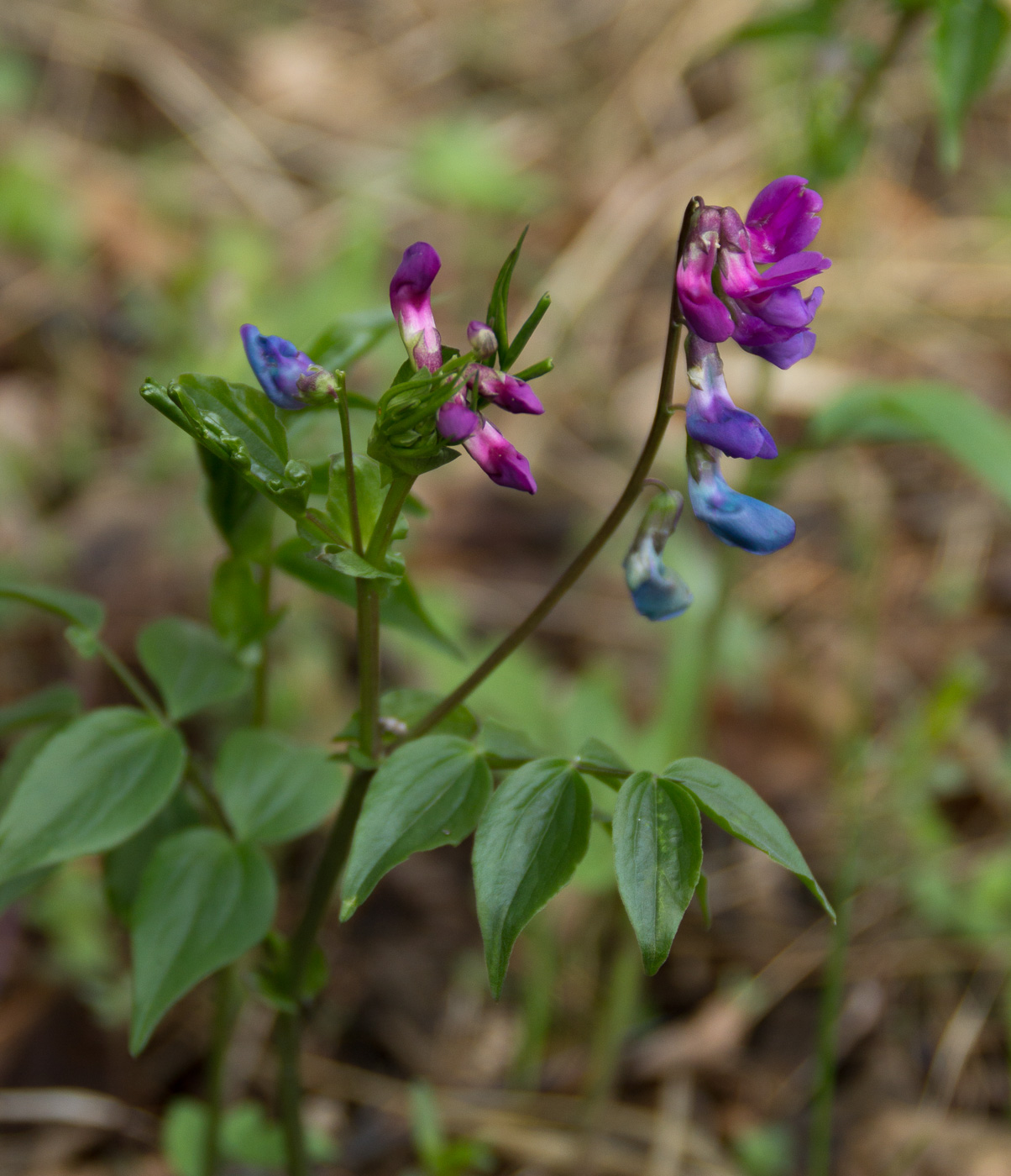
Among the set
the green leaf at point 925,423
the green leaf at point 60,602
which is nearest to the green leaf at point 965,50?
the green leaf at point 925,423

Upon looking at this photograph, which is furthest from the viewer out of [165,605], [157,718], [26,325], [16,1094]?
[26,325]

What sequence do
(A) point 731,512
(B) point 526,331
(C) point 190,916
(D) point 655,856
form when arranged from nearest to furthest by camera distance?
(B) point 526,331 < (D) point 655,856 < (A) point 731,512 < (C) point 190,916

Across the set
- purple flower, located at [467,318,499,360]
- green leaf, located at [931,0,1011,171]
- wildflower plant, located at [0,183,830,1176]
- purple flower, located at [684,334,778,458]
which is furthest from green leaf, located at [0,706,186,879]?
green leaf, located at [931,0,1011,171]

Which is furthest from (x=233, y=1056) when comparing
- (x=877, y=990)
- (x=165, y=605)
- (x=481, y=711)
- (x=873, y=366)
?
(x=873, y=366)

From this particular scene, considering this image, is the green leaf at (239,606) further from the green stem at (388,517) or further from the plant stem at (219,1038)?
the plant stem at (219,1038)

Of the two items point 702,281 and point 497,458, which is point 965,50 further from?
point 497,458

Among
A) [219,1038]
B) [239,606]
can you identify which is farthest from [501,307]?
[219,1038]

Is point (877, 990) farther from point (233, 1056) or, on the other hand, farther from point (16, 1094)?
point (16, 1094)
